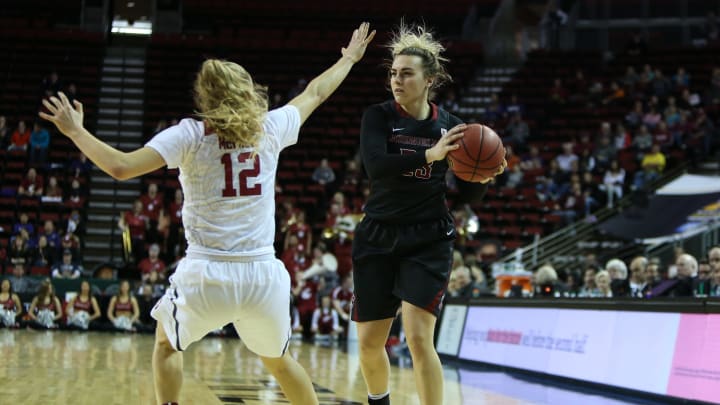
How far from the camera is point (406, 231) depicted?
4.61 m

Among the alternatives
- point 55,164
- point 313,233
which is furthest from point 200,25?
point 313,233

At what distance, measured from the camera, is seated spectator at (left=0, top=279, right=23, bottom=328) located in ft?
52.1

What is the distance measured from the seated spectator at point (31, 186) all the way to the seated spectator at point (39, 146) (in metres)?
1.17

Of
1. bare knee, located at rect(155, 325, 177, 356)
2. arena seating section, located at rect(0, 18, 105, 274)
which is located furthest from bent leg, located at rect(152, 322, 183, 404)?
arena seating section, located at rect(0, 18, 105, 274)

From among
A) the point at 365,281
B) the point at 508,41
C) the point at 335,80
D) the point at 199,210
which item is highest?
the point at 508,41

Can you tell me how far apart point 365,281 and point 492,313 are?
6.80 metres

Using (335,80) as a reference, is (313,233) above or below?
below

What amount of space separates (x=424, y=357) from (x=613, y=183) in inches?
574

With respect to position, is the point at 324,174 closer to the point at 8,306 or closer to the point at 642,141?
the point at 642,141

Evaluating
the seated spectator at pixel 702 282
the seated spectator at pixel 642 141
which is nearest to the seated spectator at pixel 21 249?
the seated spectator at pixel 642 141

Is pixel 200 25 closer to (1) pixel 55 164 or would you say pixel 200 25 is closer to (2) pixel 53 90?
(2) pixel 53 90

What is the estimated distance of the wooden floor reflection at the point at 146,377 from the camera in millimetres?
6953

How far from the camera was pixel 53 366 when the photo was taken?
30.4 feet

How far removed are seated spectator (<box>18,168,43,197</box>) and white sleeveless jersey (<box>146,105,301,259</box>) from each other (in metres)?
16.4
